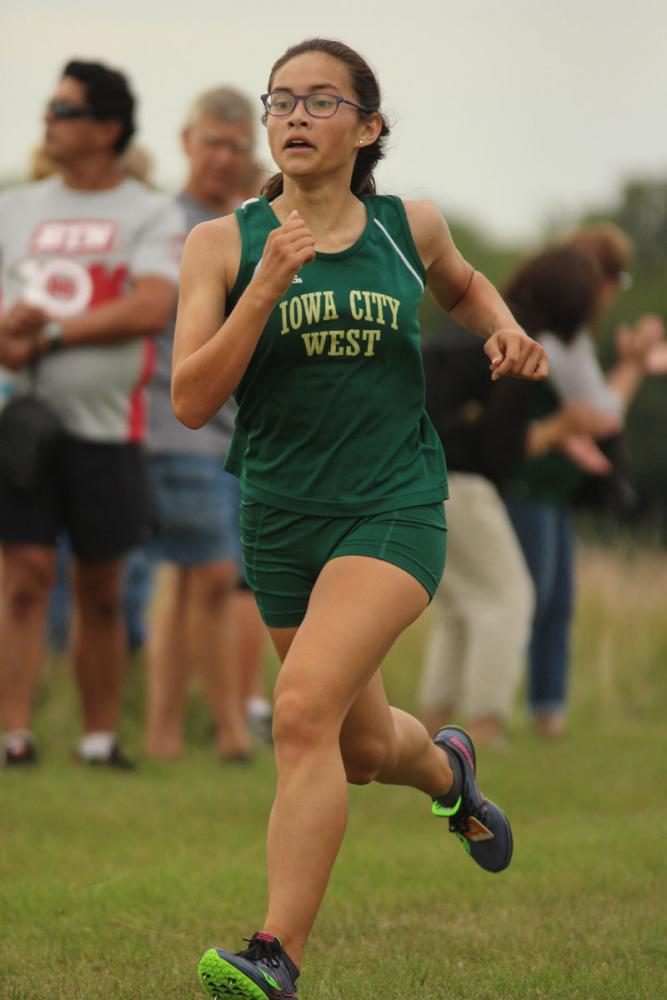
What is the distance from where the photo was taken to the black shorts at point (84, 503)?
304 inches

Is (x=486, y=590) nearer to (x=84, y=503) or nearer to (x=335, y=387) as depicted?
(x=84, y=503)

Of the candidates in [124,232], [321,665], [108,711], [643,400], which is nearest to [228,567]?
[108,711]

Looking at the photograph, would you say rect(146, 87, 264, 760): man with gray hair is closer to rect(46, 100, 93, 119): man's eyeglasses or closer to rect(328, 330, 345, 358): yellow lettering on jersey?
rect(46, 100, 93, 119): man's eyeglasses

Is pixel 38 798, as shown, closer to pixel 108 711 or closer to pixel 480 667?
pixel 108 711

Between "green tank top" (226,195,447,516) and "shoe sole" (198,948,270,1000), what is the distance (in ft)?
3.62

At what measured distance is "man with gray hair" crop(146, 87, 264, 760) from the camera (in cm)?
847

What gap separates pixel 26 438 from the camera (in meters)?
7.47

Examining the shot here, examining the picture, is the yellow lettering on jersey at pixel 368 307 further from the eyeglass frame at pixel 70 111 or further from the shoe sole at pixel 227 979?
the eyeglass frame at pixel 70 111

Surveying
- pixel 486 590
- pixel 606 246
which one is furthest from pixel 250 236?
pixel 606 246

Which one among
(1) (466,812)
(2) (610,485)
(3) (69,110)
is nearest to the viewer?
(1) (466,812)

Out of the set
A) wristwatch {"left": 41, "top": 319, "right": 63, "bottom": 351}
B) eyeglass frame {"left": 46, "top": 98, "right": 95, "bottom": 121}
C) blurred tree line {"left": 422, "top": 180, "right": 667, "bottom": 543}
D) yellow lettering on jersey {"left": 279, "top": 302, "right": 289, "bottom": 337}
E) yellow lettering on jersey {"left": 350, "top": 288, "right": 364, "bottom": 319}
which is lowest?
blurred tree line {"left": 422, "top": 180, "right": 667, "bottom": 543}

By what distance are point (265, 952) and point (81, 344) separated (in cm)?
413

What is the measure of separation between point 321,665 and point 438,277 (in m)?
1.18

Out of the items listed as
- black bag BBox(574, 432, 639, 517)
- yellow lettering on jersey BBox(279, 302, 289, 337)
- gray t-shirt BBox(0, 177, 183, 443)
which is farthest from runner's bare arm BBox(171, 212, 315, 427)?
black bag BBox(574, 432, 639, 517)
